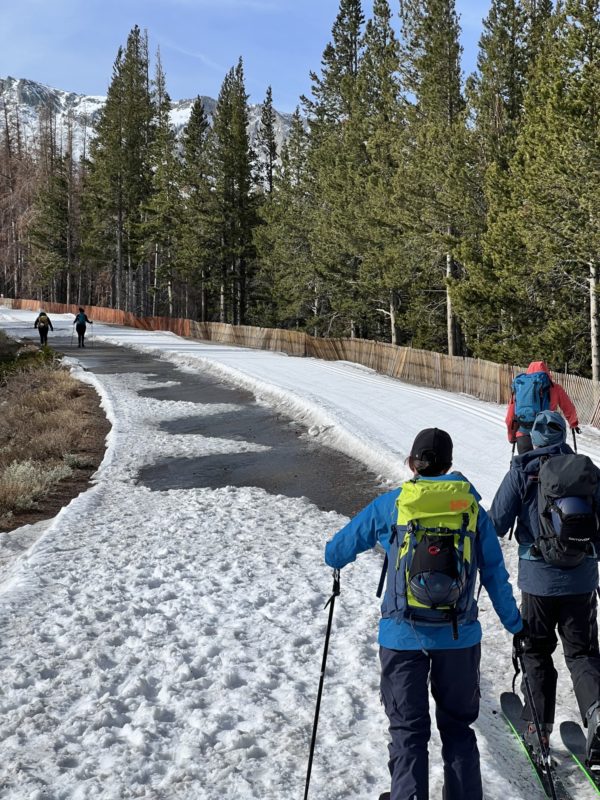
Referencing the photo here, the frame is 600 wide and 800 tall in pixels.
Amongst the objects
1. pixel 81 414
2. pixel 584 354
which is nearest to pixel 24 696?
pixel 81 414

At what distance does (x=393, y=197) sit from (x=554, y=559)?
1174 inches

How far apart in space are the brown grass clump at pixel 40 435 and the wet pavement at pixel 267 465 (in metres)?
1.59

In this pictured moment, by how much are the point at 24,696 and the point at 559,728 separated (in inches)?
142

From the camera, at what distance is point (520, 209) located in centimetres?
2181

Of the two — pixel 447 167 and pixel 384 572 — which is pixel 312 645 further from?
pixel 447 167

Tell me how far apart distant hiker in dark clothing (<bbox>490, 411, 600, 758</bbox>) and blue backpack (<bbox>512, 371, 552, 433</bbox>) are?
7.63 ft

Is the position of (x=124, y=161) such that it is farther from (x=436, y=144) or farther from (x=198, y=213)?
(x=436, y=144)

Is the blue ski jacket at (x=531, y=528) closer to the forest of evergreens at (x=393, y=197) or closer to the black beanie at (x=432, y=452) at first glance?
the black beanie at (x=432, y=452)

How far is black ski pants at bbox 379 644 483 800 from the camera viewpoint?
10.7 ft

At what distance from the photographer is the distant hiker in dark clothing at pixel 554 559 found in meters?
3.78

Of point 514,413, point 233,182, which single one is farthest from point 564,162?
point 233,182

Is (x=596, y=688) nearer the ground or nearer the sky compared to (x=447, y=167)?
nearer the ground

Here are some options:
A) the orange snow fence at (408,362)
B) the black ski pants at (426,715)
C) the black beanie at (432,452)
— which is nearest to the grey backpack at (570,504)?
the black beanie at (432,452)

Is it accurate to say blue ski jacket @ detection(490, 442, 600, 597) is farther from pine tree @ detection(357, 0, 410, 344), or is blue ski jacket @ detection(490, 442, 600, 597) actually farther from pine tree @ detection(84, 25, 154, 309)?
pine tree @ detection(84, 25, 154, 309)
